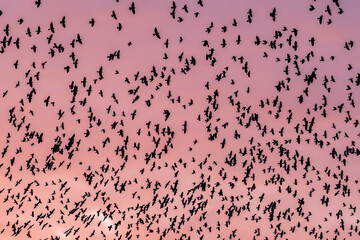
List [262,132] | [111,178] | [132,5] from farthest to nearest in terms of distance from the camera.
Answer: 1. [111,178]
2. [262,132]
3. [132,5]

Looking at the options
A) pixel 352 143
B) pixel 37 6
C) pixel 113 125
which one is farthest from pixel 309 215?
pixel 37 6

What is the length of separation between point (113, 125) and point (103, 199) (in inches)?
288

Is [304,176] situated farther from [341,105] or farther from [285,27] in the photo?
[285,27]

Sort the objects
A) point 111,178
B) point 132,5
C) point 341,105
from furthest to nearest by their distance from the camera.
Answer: point 111,178
point 341,105
point 132,5

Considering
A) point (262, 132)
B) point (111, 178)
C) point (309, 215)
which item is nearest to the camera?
point (262, 132)

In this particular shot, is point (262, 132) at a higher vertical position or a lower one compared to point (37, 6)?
higher

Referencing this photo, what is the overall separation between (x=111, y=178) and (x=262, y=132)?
913 cm

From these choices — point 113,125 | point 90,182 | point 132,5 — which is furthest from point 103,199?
point 132,5

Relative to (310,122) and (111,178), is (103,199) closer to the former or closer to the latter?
(111,178)

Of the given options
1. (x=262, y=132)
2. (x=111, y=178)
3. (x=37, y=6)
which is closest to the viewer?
(x=37, y=6)

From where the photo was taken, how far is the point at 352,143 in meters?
36.7

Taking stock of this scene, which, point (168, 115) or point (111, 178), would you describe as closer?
point (168, 115)

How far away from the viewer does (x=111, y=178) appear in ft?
130

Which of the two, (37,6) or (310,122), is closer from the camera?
(37,6)
